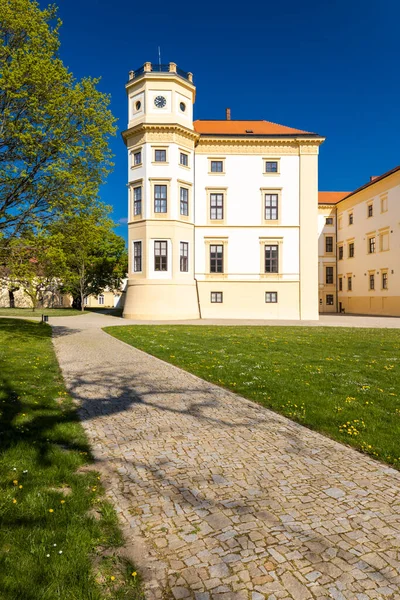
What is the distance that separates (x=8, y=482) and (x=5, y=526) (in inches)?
29.3

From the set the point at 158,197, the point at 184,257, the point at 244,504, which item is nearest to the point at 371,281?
the point at 184,257

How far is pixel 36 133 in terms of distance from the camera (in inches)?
509

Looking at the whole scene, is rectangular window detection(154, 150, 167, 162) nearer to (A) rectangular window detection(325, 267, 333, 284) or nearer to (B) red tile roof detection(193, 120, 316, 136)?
(B) red tile roof detection(193, 120, 316, 136)

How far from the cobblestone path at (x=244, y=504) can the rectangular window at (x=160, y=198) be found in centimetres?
2366

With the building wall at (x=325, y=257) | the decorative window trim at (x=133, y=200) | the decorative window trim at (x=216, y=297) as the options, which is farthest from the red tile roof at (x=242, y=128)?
the building wall at (x=325, y=257)

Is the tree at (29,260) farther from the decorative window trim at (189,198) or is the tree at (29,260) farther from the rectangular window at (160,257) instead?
the decorative window trim at (189,198)

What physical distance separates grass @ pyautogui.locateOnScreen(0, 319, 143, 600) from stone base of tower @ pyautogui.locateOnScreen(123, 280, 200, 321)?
22.0 m

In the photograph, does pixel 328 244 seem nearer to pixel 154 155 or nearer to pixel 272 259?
pixel 272 259

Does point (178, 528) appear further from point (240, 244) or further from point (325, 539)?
point (240, 244)

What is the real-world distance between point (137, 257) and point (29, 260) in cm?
1505

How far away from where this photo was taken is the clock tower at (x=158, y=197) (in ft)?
91.9

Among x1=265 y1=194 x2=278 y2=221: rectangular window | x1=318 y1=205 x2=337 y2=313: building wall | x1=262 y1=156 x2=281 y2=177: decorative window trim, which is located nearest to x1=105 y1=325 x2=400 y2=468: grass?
x1=265 y1=194 x2=278 y2=221: rectangular window

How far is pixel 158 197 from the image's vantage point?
28.3 meters

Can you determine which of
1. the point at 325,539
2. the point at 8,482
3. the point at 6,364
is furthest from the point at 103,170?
the point at 325,539
